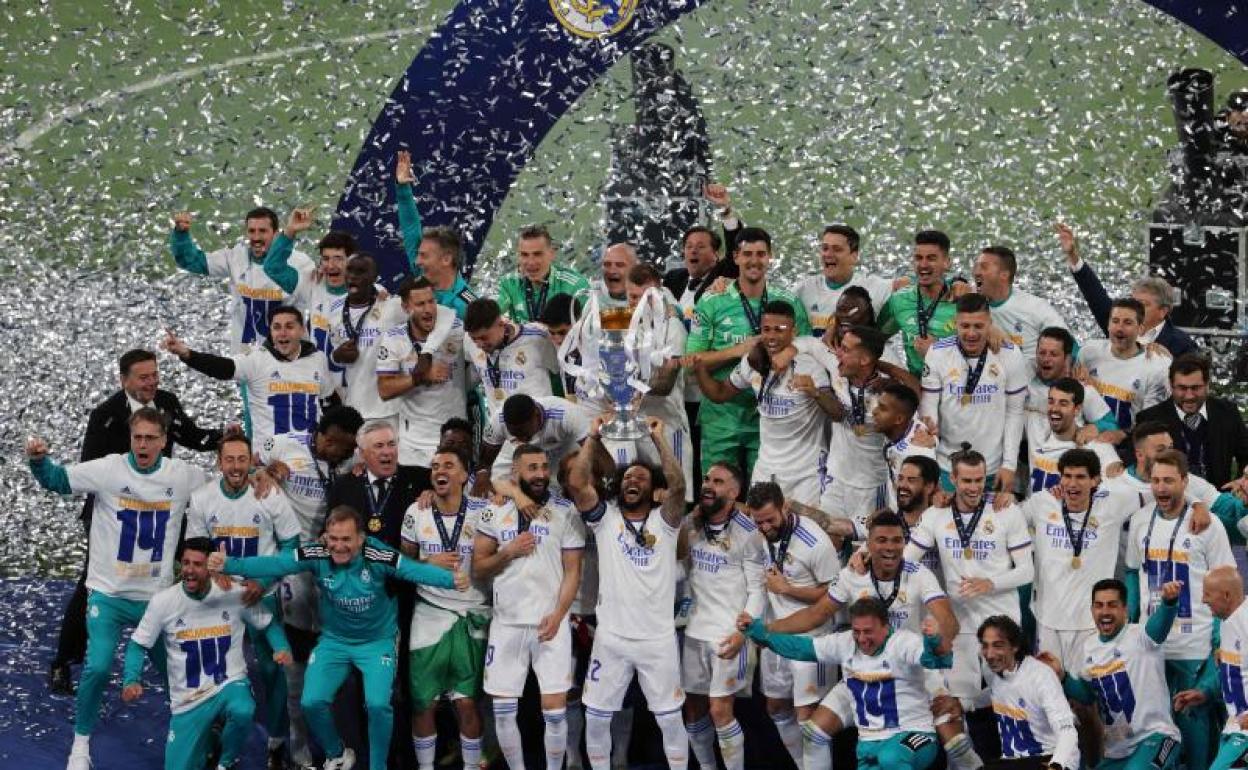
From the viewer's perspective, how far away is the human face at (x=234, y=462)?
7.71 metres

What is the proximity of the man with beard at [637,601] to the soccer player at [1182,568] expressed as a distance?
178 cm

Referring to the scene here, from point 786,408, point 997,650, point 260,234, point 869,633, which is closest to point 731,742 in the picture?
point 869,633

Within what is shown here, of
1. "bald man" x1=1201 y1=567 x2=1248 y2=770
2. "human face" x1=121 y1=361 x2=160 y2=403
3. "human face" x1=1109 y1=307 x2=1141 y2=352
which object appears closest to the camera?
"bald man" x1=1201 y1=567 x2=1248 y2=770

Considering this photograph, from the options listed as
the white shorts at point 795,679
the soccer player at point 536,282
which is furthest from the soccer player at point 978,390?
the soccer player at point 536,282

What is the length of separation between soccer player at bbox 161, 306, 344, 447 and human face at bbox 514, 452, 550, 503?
123 centimetres

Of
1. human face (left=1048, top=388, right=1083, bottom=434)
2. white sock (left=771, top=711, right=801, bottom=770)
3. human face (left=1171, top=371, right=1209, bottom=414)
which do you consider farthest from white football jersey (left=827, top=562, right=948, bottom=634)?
human face (left=1171, top=371, right=1209, bottom=414)

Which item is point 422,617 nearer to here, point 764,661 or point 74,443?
point 764,661

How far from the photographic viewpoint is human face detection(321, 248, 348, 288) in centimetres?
880

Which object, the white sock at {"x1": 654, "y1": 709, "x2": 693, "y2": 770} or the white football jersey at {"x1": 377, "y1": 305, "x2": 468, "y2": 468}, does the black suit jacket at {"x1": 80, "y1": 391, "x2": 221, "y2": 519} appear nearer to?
the white football jersey at {"x1": 377, "y1": 305, "x2": 468, "y2": 468}

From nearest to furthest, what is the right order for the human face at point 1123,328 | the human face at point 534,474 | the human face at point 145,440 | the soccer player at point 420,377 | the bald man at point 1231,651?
the bald man at point 1231,651 < the human face at point 534,474 < the human face at point 145,440 < the human face at point 1123,328 < the soccer player at point 420,377

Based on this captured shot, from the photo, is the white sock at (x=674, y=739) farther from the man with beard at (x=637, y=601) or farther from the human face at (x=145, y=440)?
the human face at (x=145, y=440)

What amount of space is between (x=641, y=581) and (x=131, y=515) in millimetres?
2129

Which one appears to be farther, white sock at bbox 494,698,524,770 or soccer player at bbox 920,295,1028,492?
soccer player at bbox 920,295,1028,492

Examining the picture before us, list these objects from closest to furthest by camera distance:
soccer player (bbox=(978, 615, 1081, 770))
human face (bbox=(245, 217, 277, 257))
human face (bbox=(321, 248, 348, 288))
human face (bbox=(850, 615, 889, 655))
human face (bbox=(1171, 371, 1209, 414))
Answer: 1. soccer player (bbox=(978, 615, 1081, 770))
2. human face (bbox=(850, 615, 889, 655))
3. human face (bbox=(1171, 371, 1209, 414))
4. human face (bbox=(321, 248, 348, 288))
5. human face (bbox=(245, 217, 277, 257))
